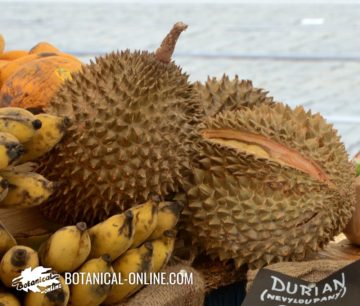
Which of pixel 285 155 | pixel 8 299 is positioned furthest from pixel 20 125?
pixel 285 155

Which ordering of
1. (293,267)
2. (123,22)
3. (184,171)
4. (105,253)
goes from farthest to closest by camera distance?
(123,22)
(184,171)
(293,267)
(105,253)

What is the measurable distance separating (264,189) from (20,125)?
1.72 ft

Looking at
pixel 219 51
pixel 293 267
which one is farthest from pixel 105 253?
pixel 219 51

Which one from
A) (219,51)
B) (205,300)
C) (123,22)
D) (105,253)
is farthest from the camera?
(123,22)

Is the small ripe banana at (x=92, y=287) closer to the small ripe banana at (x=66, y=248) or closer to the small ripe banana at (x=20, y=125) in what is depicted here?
the small ripe banana at (x=66, y=248)

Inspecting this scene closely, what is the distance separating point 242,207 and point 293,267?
0.55 feet

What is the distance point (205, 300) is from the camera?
5.53 feet

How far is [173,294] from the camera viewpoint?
4.75 ft

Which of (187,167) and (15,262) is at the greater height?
(187,167)

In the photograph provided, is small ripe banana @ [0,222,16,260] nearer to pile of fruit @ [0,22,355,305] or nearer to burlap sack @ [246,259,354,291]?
pile of fruit @ [0,22,355,305]

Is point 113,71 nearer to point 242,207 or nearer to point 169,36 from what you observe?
point 169,36

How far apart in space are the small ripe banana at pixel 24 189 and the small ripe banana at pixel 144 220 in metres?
0.17

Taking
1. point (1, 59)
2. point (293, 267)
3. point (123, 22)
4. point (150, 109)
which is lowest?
point (293, 267)

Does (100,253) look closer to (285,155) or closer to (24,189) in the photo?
(24,189)
